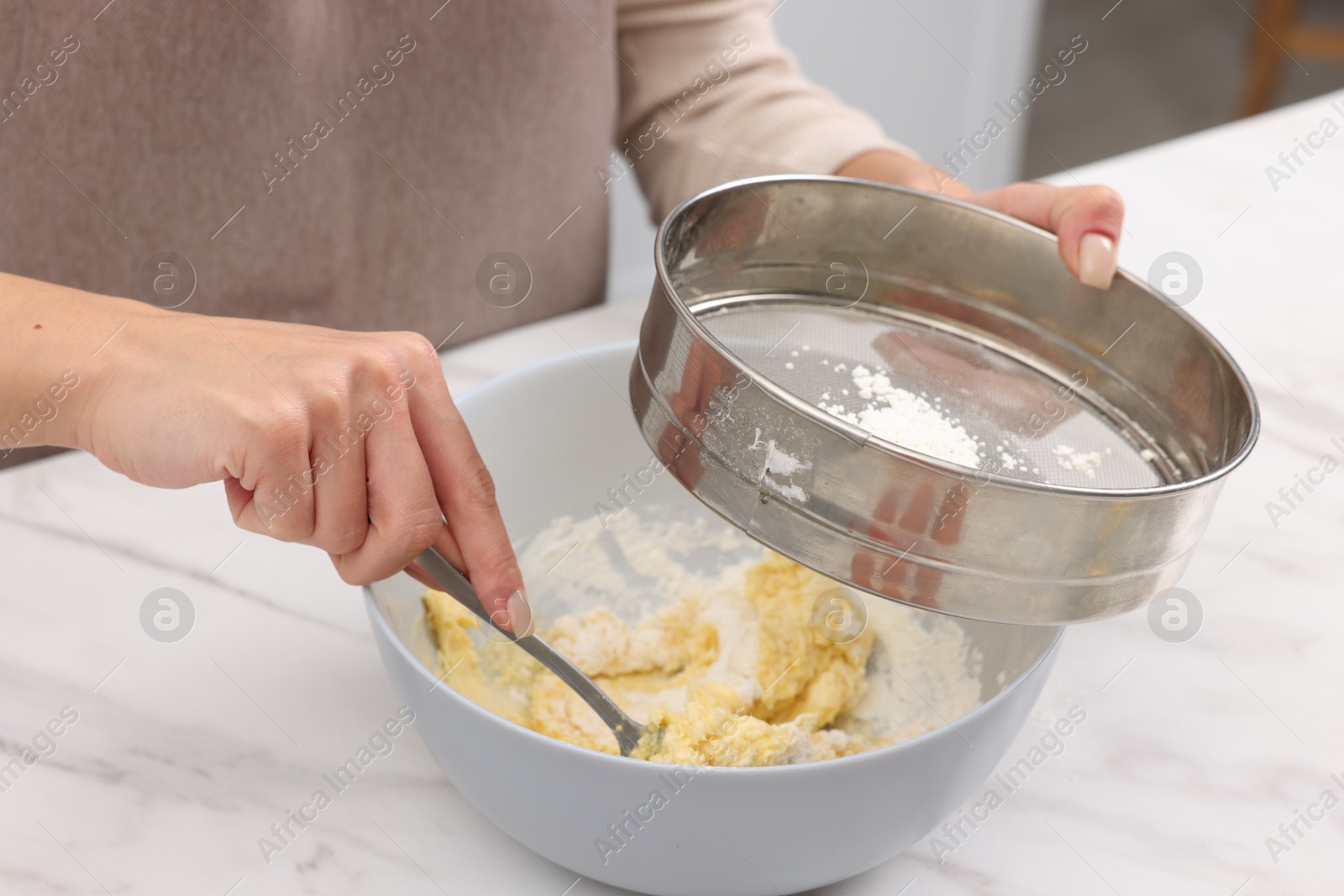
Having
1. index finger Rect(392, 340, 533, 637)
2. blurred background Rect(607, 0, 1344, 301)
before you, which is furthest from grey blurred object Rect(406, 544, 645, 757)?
blurred background Rect(607, 0, 1344, 301)

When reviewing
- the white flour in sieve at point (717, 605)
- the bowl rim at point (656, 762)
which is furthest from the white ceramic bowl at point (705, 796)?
the white flour in sieve at point (717, 605)

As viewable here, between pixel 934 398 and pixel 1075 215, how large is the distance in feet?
0.52

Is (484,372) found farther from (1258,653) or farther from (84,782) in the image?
(1258,653)

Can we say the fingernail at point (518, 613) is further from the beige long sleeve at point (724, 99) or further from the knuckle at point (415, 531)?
the beige long sleeve at point (724, 99)

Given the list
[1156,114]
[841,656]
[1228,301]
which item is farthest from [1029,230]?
[1156,114]

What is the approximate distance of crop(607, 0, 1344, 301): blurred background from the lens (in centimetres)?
211

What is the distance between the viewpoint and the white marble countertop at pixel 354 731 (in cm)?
59

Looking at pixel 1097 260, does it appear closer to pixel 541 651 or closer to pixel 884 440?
pixel 884 440

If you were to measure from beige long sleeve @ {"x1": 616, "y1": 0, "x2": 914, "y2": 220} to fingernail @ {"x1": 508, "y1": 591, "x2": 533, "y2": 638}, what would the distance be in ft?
1.96

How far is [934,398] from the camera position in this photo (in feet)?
2.08

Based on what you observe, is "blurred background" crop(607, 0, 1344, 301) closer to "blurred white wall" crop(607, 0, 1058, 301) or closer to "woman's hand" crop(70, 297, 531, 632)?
"blurred white wall" crop(607, 0, 1058, 301)

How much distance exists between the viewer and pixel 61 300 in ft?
1.95

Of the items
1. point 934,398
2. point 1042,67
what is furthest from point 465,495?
point 1042,67

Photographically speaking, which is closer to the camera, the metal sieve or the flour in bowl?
the metal sieve
